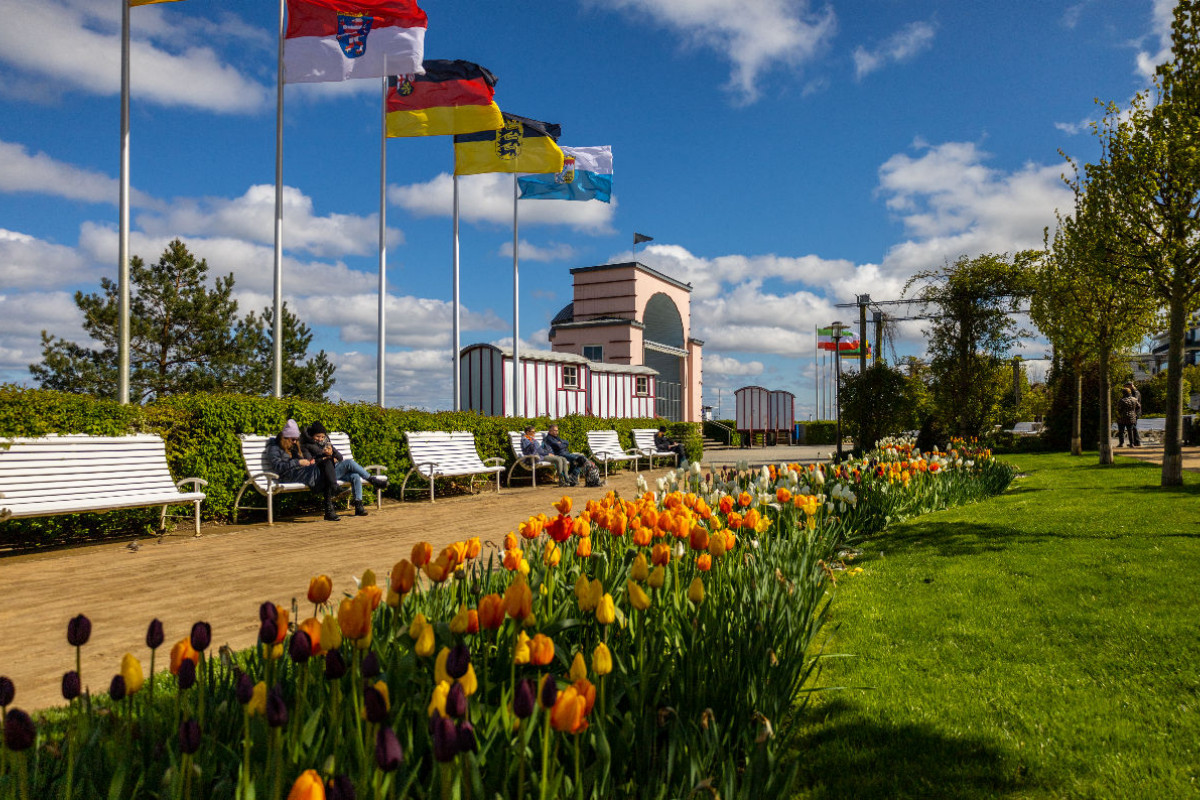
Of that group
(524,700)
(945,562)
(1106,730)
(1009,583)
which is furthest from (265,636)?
(945,562)

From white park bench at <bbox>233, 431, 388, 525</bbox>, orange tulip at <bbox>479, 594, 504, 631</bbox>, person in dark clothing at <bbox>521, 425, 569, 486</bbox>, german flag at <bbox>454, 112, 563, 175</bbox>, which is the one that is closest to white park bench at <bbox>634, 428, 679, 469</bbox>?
person in dark clothing at <bbox>521, 425, 569, 486</bbox>

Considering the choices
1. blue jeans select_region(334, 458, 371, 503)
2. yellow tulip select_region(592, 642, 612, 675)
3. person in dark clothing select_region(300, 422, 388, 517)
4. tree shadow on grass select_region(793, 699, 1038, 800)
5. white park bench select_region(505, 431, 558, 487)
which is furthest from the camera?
white park bench select_region(505, 431, 558, 487)

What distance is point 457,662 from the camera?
1.24 m

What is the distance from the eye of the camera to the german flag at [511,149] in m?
16.0

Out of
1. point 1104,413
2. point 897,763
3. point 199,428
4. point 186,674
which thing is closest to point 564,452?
point 199,428

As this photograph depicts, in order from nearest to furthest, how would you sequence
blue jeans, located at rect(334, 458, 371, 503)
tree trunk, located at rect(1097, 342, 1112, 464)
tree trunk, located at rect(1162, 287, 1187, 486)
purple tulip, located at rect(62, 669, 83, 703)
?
purple tulip, located at rect(62, 669, 83, 703) → tree trunk, located at rect(1162, 287, 1187, 486) → blue jeans, located at rect(334, 458, 371, 503) → tree trunk, located at rect(1097, 342, 1112, 464)

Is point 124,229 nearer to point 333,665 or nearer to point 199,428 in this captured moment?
point 199,428

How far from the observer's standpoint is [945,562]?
206 inches

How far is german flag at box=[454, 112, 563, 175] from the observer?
52.4 ft

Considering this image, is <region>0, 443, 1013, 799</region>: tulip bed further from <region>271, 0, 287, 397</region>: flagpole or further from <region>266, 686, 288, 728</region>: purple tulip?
<region>271, 0, 287, 397</region>: flagpole

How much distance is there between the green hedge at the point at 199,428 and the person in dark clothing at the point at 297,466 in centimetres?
38

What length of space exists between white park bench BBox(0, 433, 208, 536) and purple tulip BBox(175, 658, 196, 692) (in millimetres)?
5982

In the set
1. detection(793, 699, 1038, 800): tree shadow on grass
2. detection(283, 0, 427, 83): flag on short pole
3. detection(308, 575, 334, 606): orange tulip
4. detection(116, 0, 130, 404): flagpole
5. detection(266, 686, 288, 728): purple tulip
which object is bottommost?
detection(793, 699, 1038, 800): tree shadow on grass

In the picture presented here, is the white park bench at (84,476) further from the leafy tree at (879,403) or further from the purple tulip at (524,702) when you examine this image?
the leafy tree at (879,403)
